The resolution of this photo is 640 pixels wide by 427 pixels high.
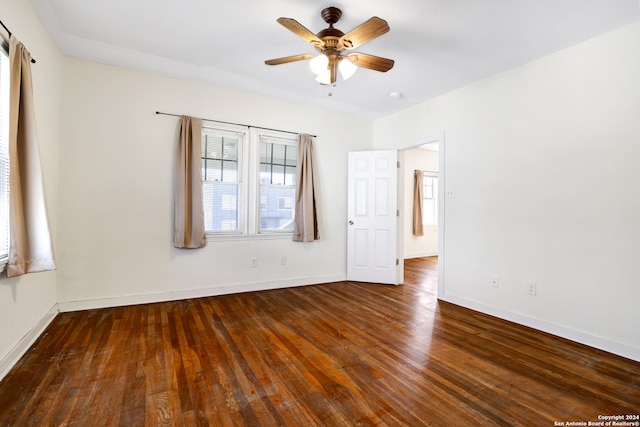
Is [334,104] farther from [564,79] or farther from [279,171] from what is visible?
[564,79]

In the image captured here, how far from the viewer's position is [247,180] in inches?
157

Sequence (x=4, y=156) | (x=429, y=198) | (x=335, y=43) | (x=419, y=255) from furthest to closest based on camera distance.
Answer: (x=429, y=198)
(x=419, y=255)
(x=335, y=43)
(x=4, y=156)

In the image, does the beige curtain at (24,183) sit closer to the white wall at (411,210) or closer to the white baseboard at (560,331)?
the white baseboard at (560,331)

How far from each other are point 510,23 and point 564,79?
83cm

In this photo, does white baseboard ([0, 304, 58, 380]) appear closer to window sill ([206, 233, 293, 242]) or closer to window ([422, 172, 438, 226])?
window sill ([206, 233, 293, 242])

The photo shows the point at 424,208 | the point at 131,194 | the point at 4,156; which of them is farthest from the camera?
the point at 424,208

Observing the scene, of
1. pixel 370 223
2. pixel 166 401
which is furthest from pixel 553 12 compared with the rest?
pixel 166 401

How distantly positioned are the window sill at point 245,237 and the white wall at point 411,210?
3.81 m

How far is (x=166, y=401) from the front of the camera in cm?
168

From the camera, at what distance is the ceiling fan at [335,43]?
2.09 meters

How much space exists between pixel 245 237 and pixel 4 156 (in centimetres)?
239

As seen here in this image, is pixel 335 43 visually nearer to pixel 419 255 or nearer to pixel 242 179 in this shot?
pixel 242 179

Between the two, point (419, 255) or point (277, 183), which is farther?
point (419, 255)

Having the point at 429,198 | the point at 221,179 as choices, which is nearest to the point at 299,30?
the point at 221,179
